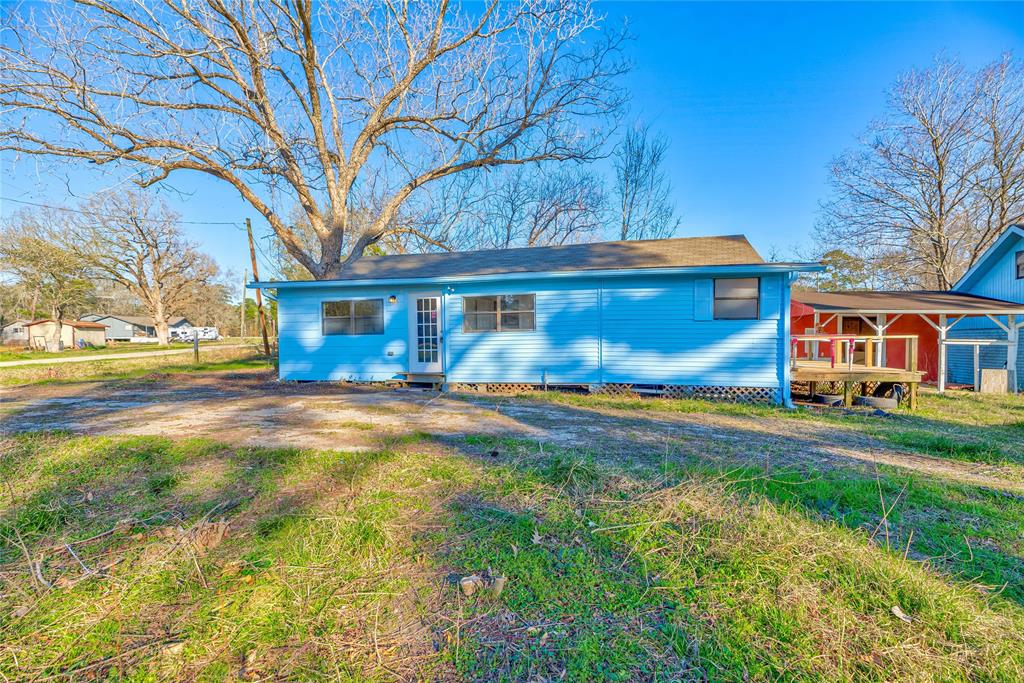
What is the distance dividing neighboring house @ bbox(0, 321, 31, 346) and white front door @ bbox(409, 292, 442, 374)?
39515mm

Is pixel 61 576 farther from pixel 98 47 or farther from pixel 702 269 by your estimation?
pixel 98 47

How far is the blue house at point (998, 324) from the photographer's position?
1067 cm

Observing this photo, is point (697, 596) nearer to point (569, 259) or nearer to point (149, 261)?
point (569, 259)

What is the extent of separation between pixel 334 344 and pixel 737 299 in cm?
883

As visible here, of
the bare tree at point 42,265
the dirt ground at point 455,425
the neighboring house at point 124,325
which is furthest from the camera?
the neighboring house at point 124,325

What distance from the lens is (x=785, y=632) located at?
1.72m

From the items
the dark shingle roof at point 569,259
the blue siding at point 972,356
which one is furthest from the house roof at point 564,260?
the blue siding at point 972,356

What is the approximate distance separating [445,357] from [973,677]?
329 inches

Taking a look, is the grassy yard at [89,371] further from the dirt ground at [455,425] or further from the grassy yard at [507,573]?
the grassy yard at [507,573]

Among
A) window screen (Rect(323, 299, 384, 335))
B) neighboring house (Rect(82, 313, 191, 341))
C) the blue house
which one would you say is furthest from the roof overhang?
neighboring house (Rect(82, 313, 191, 341))

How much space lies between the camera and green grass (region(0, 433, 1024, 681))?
1.61 metres

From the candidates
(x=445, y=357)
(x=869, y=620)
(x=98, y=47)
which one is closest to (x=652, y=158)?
(x=445, y=357)

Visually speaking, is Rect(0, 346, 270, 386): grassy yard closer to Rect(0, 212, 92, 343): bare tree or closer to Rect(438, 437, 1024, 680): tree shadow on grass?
Rect(438, 437, 1024, 680): tree shadow on grass

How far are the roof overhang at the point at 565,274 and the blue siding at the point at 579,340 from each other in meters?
0.21
